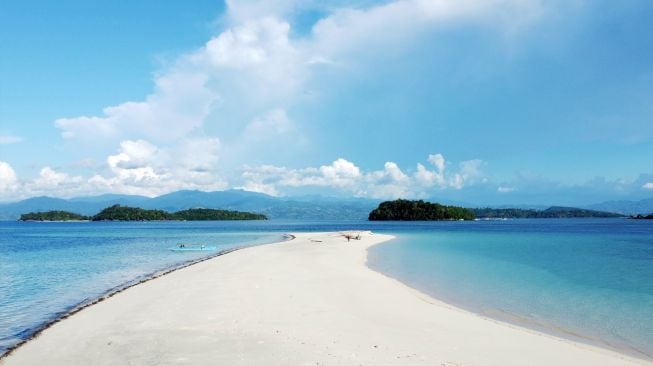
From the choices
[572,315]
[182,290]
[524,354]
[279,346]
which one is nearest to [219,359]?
[279,346]

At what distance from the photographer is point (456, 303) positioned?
17797mm

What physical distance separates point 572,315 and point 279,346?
10853 mm

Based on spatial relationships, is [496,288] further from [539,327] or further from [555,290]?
[539,327]

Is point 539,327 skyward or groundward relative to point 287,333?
groundward

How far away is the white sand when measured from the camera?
1023 centimetres

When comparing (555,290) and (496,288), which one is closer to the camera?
(555,290)

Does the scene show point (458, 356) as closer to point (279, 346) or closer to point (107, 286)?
point (279, 346)

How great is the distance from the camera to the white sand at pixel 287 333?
10.2 m

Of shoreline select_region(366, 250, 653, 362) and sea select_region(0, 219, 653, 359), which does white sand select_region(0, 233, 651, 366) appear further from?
sea select_region(0, 219, 653, 359)

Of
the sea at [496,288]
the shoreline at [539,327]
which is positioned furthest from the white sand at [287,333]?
the sea at [496,288]

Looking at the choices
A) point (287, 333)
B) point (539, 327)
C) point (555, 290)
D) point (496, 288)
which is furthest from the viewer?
point (496, 288)

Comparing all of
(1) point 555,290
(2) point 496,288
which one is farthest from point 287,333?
(1) point 555,290

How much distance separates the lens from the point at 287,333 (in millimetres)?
12234

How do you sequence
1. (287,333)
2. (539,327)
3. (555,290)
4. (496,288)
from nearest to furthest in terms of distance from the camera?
1. (287,333)
2. (539,327)
3. (555,290)
4. (496,288)
